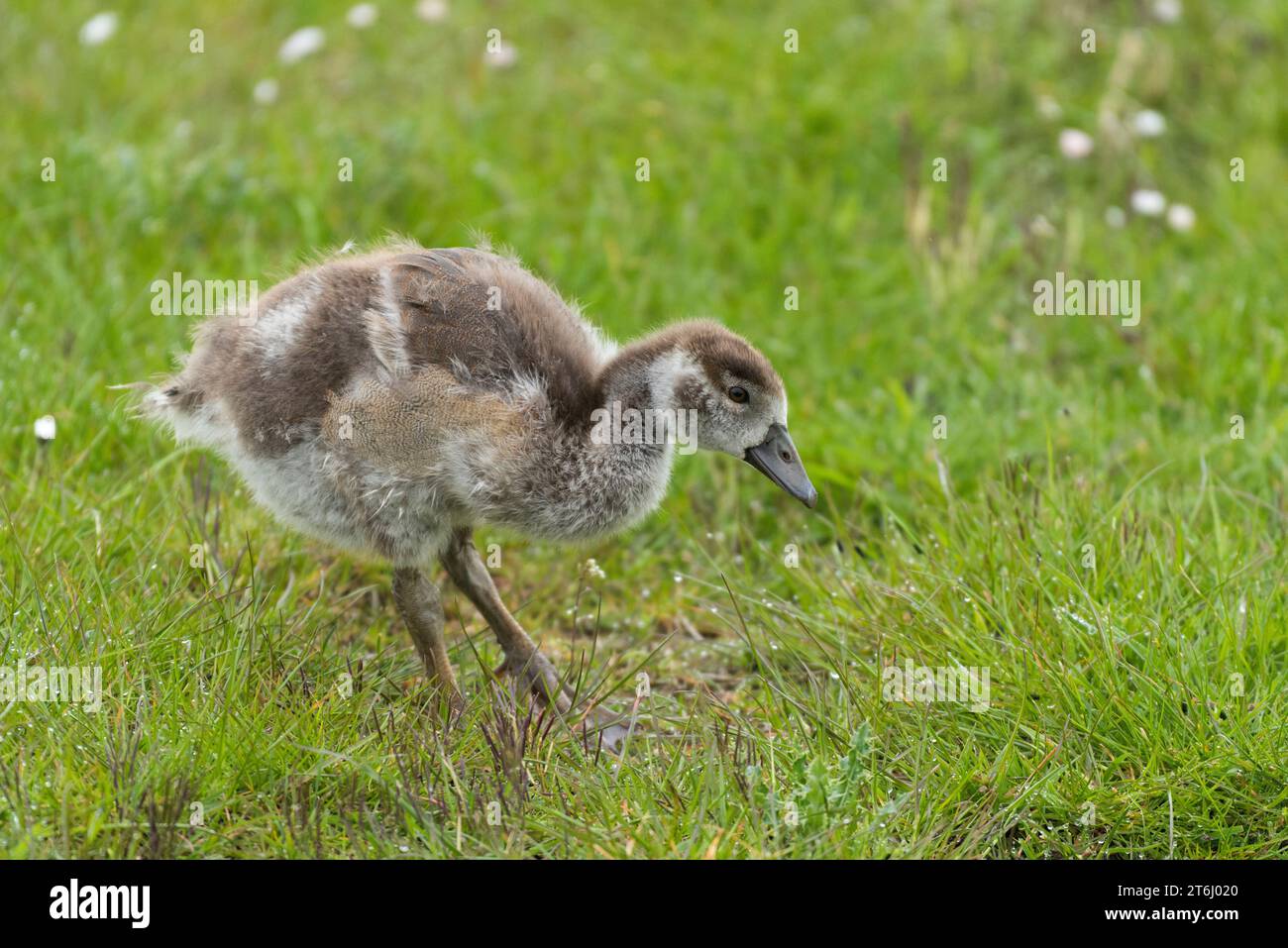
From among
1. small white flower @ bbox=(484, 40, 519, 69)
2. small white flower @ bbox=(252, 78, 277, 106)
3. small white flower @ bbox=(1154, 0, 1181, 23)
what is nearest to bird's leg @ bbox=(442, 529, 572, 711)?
small white flower @ bbox=(252, 78, 277, 106)

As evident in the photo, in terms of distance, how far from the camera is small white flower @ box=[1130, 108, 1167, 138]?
24.9 ft

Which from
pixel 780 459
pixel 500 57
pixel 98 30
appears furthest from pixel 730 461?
pixel 98 30

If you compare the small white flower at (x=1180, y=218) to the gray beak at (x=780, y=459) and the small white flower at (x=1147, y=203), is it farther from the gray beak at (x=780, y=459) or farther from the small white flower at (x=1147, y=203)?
the gray beak at (x=780, y=459)

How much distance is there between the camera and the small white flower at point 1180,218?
23.8 feet

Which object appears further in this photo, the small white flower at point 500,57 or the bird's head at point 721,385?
the small white flower at point 500,57

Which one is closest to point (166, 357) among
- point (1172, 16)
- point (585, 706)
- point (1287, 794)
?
point (585, 706)

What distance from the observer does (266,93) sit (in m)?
7.55

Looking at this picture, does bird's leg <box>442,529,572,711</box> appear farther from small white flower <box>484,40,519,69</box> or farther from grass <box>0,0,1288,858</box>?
small white flower <box>484,40,519,69</box>

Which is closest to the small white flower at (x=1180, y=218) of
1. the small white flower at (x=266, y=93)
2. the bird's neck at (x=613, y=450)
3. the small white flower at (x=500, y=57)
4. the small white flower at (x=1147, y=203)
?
the small white flower at (x=1147, y=203)

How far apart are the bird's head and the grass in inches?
16.1

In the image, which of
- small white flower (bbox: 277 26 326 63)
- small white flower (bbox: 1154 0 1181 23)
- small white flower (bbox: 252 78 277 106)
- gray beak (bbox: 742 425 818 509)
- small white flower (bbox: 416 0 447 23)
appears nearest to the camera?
gray beak (bbox: 742 425 818 509)

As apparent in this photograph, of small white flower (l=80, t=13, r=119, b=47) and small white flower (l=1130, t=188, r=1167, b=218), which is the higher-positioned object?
small white flower (l=80, t=13, r=119, b=47)

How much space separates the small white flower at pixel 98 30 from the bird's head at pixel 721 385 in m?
4.47

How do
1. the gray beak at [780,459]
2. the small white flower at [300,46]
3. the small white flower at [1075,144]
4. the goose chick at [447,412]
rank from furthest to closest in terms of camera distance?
the small white flower at [300,46] → the small white flower at [1075,144] → the gray beak at [780,459] → the goose chick at [447,412]
